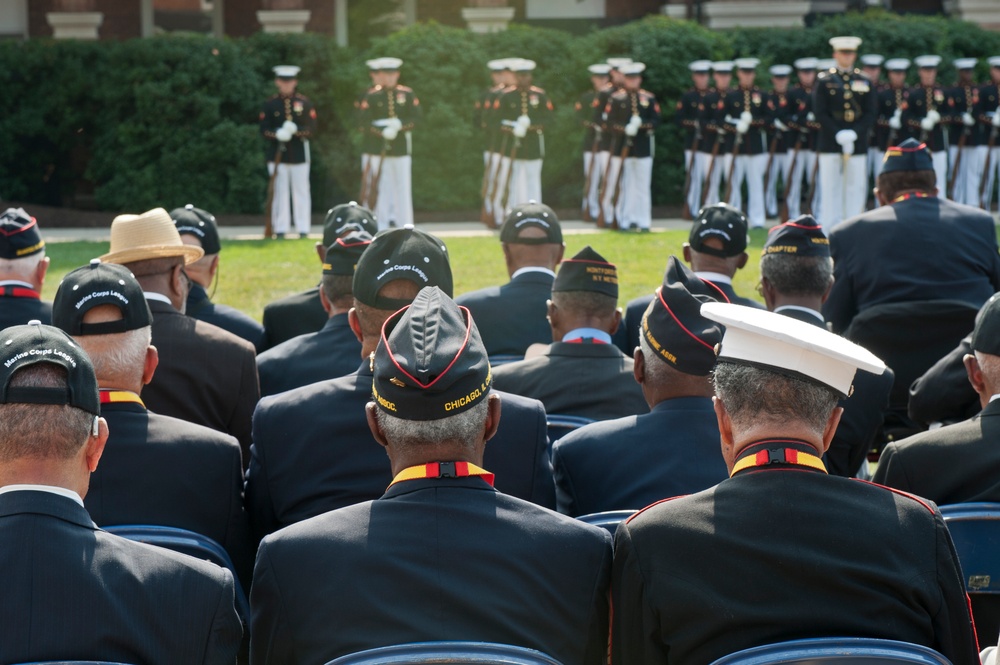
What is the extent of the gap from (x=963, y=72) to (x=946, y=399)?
1646cm

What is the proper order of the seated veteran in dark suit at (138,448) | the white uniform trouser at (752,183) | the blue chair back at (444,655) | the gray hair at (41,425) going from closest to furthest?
the blue chair back at (444,655) → the gray hair at (41,425) → the seated veteran in dark suit at (138,448) → the white uniform trouser at (752,183)

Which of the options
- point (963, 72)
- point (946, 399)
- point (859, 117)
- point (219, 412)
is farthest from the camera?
point (963, 72)

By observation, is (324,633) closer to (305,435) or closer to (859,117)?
(305,435)

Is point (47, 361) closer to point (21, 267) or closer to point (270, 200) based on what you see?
point (21, 267)

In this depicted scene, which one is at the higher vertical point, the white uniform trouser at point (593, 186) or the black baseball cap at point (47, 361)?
the black baseball cap at point (47, 361)

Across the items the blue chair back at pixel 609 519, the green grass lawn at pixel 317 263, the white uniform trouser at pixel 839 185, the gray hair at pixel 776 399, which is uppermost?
the gray hair at pixel 776 399

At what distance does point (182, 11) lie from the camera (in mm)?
25266

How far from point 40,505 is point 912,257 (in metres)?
5.05

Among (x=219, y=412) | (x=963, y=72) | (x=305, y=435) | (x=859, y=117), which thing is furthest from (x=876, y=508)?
(x=963, y=72)

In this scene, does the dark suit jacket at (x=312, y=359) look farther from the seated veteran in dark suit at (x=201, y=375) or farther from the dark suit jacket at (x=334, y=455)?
the dark suit jacket at (x=334, y=455)

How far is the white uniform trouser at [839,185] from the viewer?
17.6 metres

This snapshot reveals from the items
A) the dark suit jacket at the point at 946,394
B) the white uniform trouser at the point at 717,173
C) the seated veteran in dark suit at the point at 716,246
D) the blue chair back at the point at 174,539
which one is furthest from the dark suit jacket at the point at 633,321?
the white uniform trouser at the point at 717,173

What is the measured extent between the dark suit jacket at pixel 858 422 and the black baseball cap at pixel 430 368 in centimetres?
227

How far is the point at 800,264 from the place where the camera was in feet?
17.4
